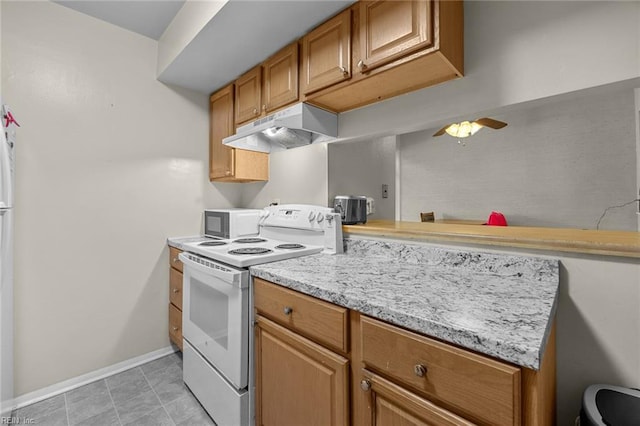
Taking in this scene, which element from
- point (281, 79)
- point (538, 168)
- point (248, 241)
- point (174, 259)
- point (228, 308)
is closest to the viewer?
point (228, 308)

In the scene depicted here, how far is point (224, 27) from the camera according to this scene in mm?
1578

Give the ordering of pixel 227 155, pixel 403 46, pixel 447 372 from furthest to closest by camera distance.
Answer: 1. pixel 227 155
2. pixel 403 46
3. pixel 447 372

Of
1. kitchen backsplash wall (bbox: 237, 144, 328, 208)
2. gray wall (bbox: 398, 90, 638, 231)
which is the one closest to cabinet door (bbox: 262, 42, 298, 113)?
kitchen backsplash wall (bbox: 237, 144, 328, 208)

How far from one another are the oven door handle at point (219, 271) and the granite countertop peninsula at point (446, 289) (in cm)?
7

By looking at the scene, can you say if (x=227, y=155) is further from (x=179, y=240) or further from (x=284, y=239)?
(x=284, y=239)

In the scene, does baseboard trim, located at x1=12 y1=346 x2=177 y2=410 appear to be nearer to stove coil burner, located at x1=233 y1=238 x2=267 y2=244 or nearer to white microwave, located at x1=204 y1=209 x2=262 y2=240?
white microwave, located at x1=204 y1=209 x2=262 y2=240

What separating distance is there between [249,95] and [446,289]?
5.99 feet

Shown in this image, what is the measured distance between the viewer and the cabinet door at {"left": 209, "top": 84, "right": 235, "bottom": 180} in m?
2.24

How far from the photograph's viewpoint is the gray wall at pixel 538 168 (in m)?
2.63

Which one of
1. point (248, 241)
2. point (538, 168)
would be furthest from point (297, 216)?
point (538, 168)

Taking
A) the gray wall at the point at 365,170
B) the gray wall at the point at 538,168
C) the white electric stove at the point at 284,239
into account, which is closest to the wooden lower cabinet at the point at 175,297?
the white electric stove at the point at 284,239

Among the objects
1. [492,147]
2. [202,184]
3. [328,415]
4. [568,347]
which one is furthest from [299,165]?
[492,147]

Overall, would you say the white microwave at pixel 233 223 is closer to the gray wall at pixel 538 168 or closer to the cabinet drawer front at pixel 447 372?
the cabinet drawer front at pixel 447 372

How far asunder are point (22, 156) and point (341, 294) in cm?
212
